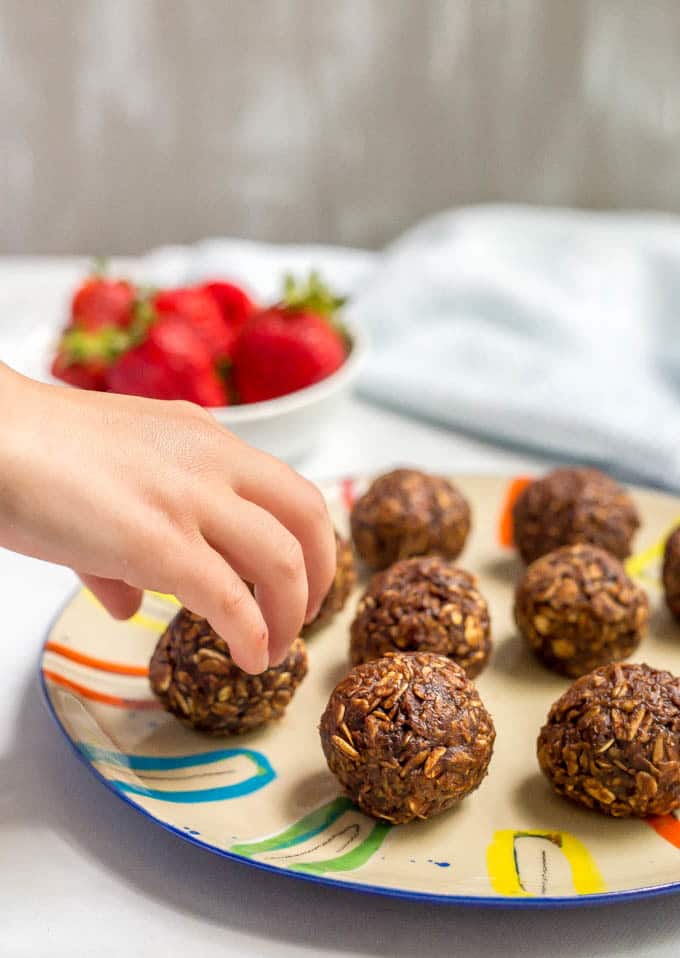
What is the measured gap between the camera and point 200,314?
1.59 metres

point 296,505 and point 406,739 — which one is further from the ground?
point 296,505

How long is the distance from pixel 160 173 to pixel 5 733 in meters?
1.81

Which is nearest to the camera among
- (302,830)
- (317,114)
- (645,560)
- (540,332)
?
(302,830)

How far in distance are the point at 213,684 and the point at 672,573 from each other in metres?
0.48

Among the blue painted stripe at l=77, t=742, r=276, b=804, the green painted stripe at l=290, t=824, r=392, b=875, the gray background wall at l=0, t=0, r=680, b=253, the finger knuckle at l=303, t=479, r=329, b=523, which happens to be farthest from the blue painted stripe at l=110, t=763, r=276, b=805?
the gray background wall at l=0, t=0, r=680, b=253

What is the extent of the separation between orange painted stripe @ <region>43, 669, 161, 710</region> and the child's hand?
0.20m

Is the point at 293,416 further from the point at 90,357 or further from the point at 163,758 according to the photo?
the point at 163,758

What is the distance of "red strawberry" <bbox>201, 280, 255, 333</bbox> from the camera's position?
171 cm

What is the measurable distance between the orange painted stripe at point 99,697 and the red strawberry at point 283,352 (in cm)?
59

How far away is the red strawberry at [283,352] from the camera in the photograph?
1.54 meters

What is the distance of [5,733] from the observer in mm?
1097

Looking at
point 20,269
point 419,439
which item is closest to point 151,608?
point 419,439

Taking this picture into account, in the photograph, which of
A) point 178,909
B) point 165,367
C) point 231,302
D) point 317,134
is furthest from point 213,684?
point 317,134

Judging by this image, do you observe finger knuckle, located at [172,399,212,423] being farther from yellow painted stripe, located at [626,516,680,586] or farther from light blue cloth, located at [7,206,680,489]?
light blue cloth, located at [7,206,680,489]
